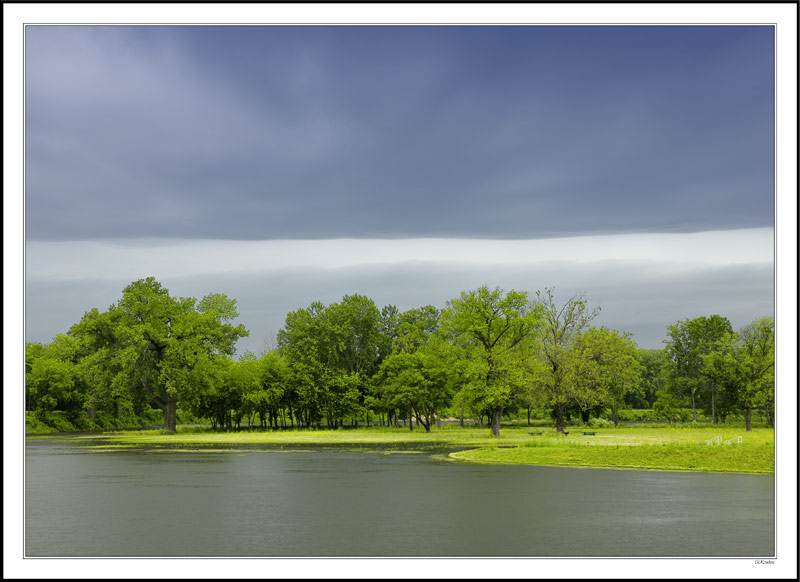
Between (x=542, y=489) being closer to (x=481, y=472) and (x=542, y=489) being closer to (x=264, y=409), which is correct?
(x=481, y=472)

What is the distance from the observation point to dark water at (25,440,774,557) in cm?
1166

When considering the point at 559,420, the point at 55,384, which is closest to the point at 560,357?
the point at 559,420

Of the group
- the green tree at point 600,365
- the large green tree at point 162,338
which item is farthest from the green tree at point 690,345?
the large green tree at point 162,338

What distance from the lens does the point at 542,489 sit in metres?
19.2

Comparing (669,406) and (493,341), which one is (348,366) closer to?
(493,341)

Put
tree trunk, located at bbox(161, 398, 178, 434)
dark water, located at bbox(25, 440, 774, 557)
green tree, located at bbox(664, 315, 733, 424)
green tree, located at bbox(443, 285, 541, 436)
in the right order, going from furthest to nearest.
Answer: green tree, located at bbox(664, 315, 733, 424), tree trunk, located at bbox(161, 398, 178, 434), green tree, located at bbox(443, 285, 541, 436), dark water, located at bbox(25, 440, 774, 557)

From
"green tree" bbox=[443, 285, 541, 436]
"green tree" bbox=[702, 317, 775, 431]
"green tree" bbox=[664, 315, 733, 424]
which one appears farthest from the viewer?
"green tree" bbox=[664, 315, 733, 424]

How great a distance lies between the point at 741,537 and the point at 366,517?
23.4 feet

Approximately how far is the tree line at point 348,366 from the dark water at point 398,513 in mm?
31749

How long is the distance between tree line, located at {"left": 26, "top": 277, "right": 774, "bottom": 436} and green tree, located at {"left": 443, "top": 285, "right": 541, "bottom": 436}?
9 cm

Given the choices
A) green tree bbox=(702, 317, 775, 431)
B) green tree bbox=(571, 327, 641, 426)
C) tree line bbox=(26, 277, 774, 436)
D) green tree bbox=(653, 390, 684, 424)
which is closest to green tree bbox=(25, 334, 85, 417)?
tree line bbox=(26, 277, 774, 436)

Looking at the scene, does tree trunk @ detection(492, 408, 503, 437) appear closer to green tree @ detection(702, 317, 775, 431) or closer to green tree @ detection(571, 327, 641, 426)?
green tree @ detection(571, 327, 641, 426)

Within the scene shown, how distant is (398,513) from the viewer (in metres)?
14.8

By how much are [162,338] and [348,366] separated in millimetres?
26364
